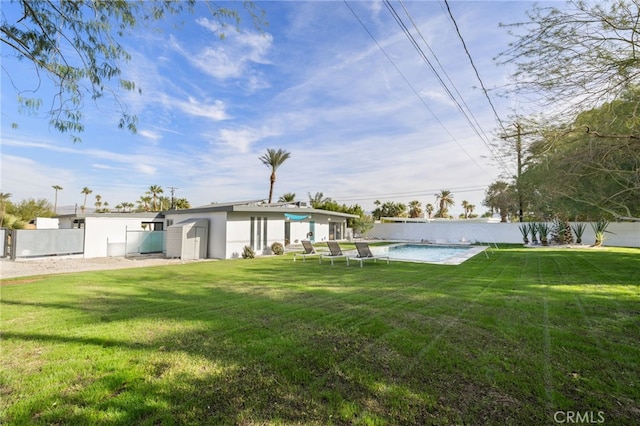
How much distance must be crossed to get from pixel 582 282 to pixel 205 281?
1072 centimetres

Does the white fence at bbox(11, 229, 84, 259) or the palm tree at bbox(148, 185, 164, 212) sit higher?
the palm tree at bbox(148, 185, 164, 212)

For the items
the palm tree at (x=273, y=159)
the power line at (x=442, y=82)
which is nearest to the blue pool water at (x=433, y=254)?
the power line at (x=442, y=82)

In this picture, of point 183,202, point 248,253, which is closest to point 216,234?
point 248,253

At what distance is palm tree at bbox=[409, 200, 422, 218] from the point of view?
57.3 metres

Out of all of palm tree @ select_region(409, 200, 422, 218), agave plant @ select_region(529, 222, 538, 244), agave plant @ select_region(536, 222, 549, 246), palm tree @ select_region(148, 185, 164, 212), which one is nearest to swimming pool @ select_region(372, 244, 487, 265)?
agave plant @ select_region(536, 222, 549, 246)

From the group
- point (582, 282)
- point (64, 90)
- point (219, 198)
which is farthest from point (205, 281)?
point (219, 198)

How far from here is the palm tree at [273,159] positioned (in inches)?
1377

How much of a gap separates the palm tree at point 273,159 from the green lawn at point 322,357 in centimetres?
2830

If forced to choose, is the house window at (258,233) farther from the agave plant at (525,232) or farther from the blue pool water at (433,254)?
the agave plant at (525,232)

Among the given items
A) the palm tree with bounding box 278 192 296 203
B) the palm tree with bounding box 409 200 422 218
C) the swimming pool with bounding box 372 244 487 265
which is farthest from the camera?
the palm tree with bounding box 409 200 422 218

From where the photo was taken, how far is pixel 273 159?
34969mm

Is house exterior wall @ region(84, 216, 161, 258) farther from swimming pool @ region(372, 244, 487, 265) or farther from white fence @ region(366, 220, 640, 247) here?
white fence @ region(366, 220, 640, 247)

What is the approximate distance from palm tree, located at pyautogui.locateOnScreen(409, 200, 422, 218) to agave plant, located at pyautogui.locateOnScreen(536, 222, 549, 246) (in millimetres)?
31340

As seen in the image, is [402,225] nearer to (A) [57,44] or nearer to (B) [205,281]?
(B) [205,281]
